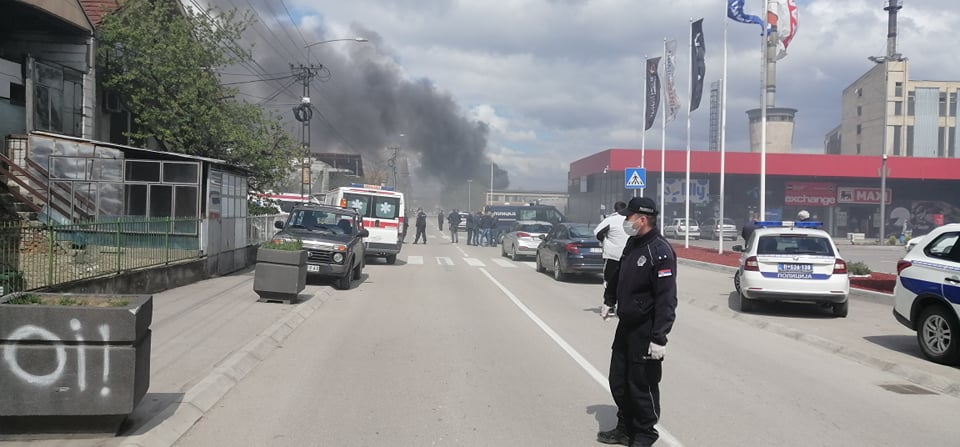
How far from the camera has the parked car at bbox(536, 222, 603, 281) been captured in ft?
57.3

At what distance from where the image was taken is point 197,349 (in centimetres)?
800

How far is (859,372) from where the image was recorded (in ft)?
26.4

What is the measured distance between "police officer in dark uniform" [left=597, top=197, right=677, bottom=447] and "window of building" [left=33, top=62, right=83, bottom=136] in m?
17.9

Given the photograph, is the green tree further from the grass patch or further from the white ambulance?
the grass patch

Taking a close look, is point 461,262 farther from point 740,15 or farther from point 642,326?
point 642,326

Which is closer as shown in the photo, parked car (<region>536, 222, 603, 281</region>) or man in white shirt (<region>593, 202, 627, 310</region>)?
man in white shirt (<region>593, 202, 627, 310</region>)

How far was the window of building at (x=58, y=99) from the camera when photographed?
60.2 feet

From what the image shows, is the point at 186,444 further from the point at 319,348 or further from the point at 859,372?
the point at 859,372

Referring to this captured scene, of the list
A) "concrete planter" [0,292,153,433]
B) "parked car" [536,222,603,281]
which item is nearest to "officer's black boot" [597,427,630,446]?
"concrete planter" [0,292,153,433]

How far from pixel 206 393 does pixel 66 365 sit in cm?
159

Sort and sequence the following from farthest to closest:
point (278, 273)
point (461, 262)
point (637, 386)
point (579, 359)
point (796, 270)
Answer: point (461, 262) < point (278, 273) < point (796, 270) < point (579, 359) < point (637, 386)

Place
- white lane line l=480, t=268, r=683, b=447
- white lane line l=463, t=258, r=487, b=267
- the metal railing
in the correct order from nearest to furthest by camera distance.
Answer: white lane line l=480, t=268, r=683, b=447, the metal railing, white lane line l=463, t=258, r=487, b=267

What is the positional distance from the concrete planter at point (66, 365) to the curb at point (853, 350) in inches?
285

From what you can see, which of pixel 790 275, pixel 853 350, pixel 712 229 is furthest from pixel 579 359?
pixel 712 229
